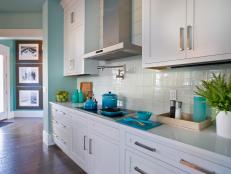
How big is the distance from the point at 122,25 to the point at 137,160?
5.15 feet

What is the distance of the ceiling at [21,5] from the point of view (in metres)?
3.62

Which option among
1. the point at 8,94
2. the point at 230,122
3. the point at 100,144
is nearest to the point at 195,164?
the point at 230,122

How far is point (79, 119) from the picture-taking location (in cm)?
239

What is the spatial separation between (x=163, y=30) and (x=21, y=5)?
3582mm

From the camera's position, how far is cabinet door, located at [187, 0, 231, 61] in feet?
3.85

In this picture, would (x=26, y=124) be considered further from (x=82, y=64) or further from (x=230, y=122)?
(x=230, y=122)

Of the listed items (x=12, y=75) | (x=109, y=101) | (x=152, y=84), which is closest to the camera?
(x=152, y=84)

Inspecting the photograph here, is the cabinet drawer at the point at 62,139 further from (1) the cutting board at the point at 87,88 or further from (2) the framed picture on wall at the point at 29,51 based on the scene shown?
(2) the framed picture on wall at the point at 29,51

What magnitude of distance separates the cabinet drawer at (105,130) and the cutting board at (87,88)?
48.1 inches

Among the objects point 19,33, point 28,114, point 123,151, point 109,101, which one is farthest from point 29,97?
point 123,151

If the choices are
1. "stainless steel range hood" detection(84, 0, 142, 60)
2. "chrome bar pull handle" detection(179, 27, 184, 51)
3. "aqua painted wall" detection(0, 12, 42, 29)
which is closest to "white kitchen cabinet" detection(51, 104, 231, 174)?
"chrome bar pull handle" detection(179, 27, 184, 51)

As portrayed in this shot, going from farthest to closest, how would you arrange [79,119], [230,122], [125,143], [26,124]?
[26,124], [79,119], [125,143], [230,122]

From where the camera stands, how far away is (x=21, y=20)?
13.7 feet

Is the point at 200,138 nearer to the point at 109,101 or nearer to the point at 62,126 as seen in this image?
the point at 109,101
